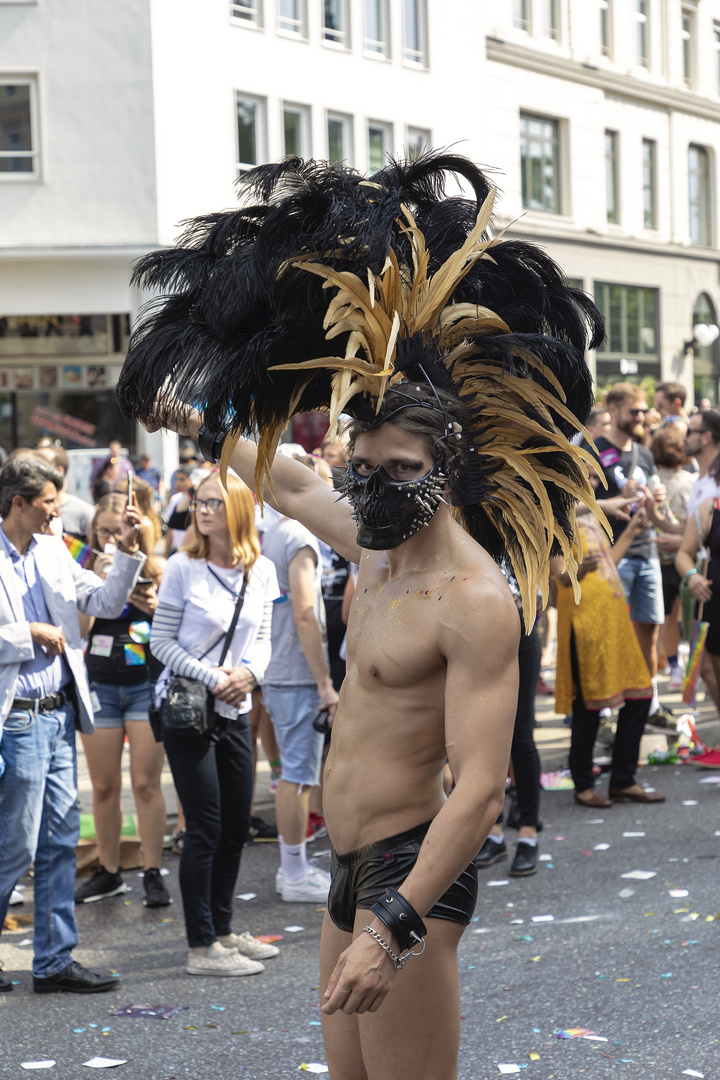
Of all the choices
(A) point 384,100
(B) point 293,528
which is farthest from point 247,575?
(A) point 384,100

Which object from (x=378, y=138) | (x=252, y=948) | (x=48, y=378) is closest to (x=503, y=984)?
(x=252, y=948)

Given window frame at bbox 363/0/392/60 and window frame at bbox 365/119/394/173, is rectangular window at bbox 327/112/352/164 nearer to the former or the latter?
window frame at bbox 365/119/394/173

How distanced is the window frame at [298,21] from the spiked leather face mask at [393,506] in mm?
21715

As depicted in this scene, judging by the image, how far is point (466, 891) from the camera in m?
2.71

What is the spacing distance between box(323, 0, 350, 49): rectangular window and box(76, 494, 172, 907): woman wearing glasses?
64.8 feet

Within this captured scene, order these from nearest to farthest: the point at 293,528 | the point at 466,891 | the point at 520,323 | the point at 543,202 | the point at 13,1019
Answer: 1. the point at 466,891
2. the point at 520,323
3. the point at 13,1019
4. the point at 293,528
5. the point at 543,202

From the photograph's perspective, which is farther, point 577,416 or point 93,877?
point 93,877

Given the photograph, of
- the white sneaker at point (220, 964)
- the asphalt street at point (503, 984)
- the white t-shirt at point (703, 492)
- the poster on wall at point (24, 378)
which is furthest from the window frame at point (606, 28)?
the white sneaker at point (220, 964)

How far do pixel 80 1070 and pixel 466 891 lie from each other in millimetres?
2085

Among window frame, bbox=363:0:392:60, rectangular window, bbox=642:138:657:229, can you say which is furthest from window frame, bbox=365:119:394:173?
rectangular window, bbox=642:138:657:229

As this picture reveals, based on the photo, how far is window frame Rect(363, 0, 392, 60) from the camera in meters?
23.8

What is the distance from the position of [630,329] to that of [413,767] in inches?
1063

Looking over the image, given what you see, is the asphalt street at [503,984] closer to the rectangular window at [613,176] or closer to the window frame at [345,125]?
the window frame at [345,125]

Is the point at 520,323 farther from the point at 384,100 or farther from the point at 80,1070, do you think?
the point at 384,100
